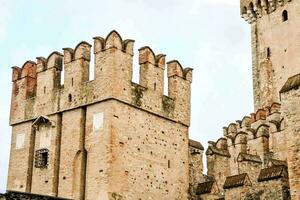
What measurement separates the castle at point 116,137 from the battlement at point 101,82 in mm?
36

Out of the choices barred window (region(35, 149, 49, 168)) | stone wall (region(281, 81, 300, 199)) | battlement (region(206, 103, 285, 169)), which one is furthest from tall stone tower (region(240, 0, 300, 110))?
barred window (region(35, 149, 49, 168))

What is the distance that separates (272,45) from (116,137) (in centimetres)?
1598

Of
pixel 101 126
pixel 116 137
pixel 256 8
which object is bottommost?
pixel 116 137

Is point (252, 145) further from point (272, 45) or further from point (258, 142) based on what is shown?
point (272, 45)

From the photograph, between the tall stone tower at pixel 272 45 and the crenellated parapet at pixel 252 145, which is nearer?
the crenellated parapet at pixel 252 145

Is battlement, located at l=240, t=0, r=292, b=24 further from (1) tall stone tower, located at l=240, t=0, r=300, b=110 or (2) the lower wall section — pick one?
(2) the lower wall section

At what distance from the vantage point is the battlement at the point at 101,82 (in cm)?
2012

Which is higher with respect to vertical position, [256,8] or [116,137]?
[256,8]

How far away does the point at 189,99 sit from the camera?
2292 cm

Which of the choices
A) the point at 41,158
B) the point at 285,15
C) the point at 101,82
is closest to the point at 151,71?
the point at 101,82

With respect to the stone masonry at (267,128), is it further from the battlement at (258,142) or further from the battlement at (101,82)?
the battlement at (101,82)

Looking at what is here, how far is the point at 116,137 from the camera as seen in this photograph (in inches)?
765

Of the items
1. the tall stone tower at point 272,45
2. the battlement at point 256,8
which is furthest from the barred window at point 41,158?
the battlement at point 256,8

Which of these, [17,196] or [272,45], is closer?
[17,196]
